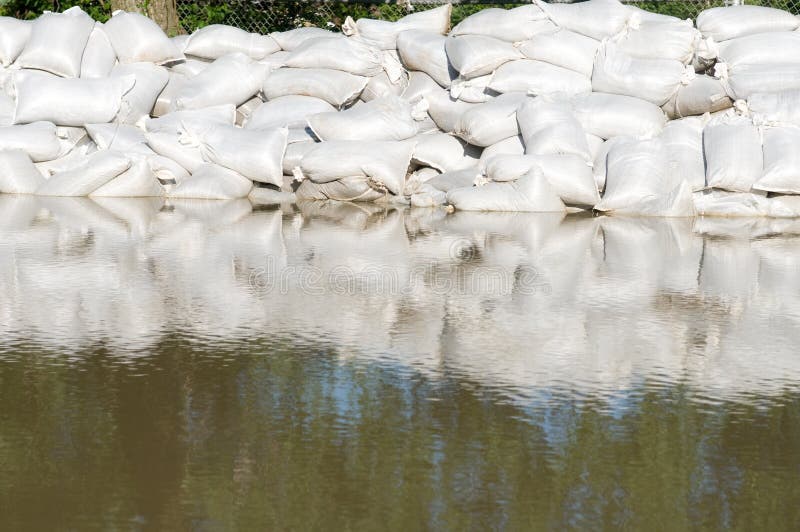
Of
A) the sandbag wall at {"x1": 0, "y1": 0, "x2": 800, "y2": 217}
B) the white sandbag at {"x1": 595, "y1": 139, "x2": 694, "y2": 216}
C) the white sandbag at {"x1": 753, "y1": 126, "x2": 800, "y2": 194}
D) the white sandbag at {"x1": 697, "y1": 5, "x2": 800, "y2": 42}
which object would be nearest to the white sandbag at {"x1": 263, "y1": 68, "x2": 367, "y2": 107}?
the sandbag wall at {"x1": 0, "y1": 0, "x2": 800, "y2": 217}

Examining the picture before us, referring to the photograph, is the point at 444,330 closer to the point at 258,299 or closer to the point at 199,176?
the point at 258,299

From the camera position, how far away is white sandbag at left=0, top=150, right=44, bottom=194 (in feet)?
24.0

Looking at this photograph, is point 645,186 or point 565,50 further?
point 565,50

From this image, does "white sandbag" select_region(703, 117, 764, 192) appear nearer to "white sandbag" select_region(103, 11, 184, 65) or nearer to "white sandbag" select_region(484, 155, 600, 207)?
"white sandbag" select_region(484, 155, 600, 207)

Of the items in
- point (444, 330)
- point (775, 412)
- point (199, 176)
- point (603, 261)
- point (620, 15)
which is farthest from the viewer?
point (620, 15)

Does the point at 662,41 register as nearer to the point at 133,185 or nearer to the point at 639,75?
the point at 639,75

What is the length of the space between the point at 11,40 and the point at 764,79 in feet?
16.5

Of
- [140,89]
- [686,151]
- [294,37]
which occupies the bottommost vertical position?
[686,151]

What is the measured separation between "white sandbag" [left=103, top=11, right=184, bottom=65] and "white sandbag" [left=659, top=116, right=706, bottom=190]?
140 inches

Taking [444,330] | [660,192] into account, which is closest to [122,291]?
[444,330]

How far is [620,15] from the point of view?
25.6ft

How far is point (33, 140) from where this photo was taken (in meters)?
7.48

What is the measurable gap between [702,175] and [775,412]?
4.22m

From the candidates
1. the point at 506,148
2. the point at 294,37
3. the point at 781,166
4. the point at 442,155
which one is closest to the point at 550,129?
the point at 506,148
